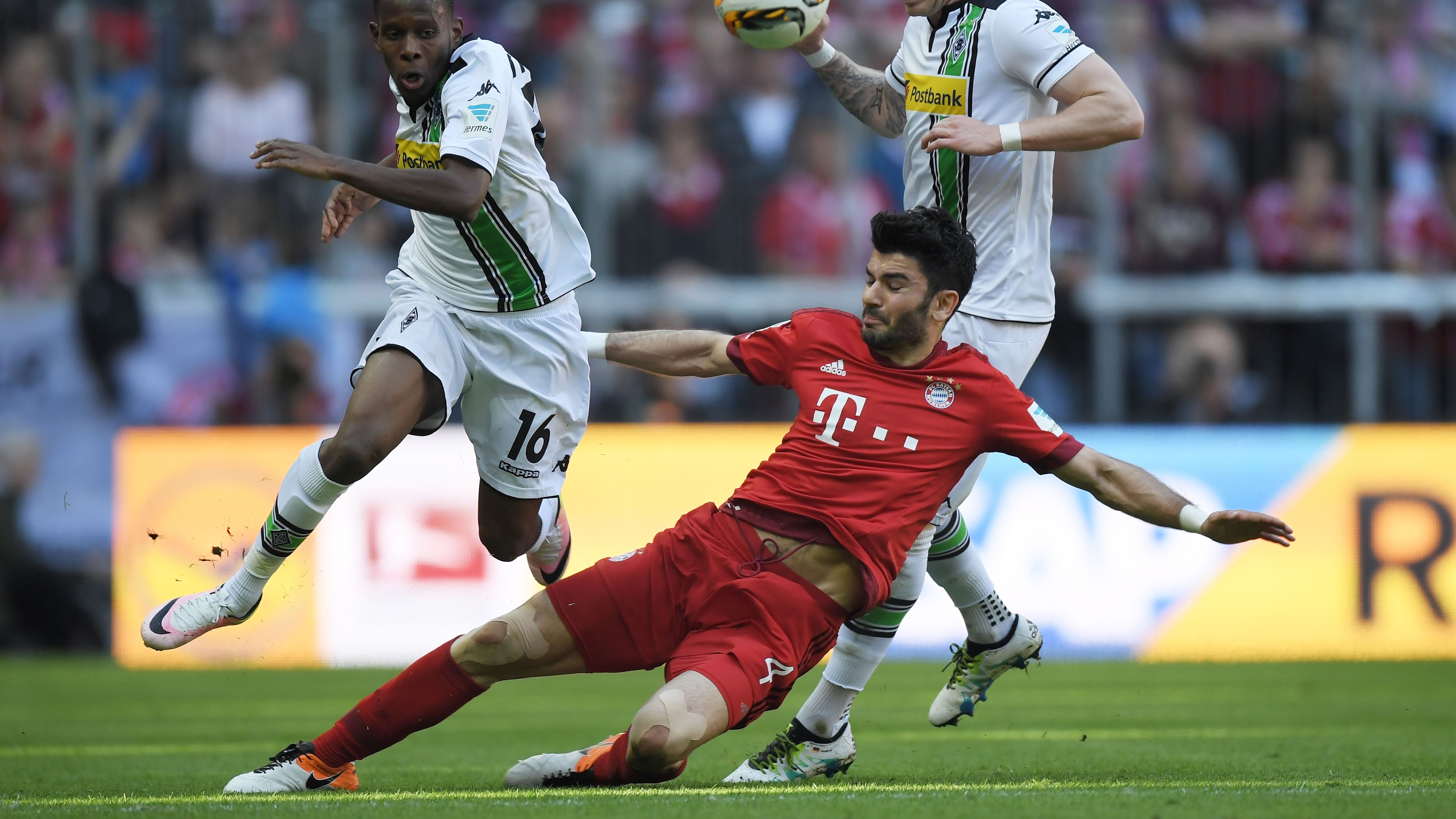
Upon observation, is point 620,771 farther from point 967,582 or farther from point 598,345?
point 967,582

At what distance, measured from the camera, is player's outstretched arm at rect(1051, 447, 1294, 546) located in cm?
498

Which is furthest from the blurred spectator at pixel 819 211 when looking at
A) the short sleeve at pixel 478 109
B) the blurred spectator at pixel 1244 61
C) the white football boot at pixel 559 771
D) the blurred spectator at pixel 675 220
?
the white football boot at pixel 559 771

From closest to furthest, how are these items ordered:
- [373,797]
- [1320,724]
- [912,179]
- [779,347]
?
[373,797] < [779,347] < [912,179] < [1320,724]

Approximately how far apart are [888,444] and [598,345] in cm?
114

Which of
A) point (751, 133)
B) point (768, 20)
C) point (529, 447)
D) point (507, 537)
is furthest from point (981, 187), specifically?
point (751, 133)

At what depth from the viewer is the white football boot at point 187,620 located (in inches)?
226

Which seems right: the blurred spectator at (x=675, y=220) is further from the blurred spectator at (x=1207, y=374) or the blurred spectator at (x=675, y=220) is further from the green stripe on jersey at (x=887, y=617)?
the green stripe on jersey at (x=887, y=617)

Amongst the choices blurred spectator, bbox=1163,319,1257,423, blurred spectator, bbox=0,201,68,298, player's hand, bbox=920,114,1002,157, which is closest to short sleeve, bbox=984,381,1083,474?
player's hand, bbox=920,114,1002,157

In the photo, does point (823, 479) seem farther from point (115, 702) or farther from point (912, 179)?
point (115, 702)

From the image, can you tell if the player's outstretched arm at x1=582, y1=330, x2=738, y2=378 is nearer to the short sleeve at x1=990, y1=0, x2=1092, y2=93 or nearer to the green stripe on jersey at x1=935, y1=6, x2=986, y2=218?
the green stripe on jersey at x1=935, y1=6, x2=986, y2=218

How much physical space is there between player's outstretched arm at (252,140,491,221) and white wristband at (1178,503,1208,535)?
243cm

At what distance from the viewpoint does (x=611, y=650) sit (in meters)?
5.33

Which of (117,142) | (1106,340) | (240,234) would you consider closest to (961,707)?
(1106,340)

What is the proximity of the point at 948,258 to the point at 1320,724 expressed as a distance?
11.3ft
